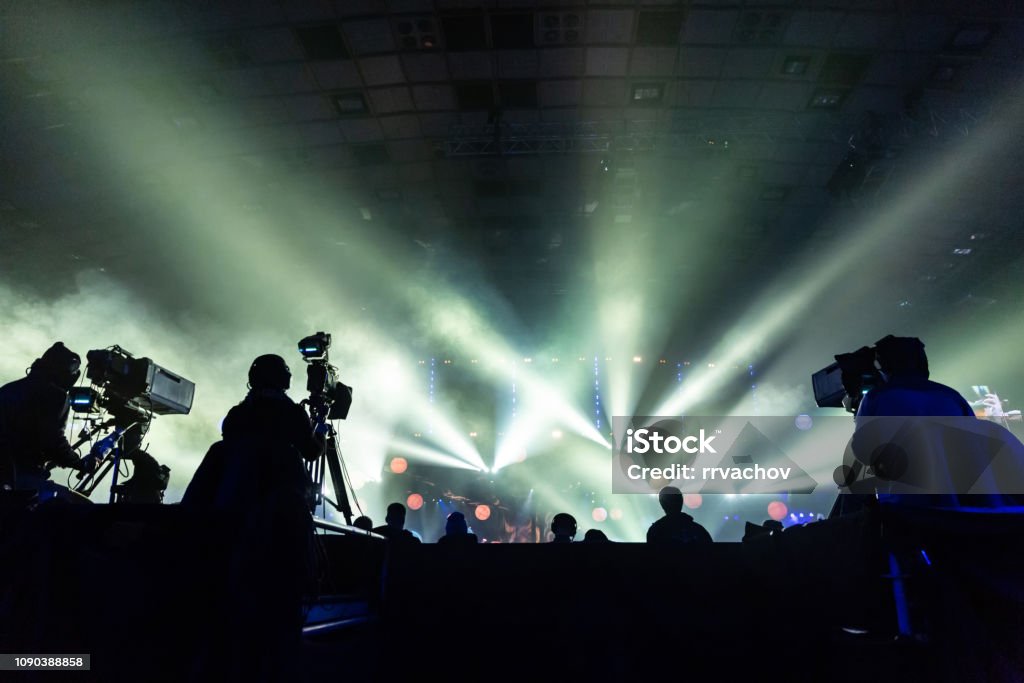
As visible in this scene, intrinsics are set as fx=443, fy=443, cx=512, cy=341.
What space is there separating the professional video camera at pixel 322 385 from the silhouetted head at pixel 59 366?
4.77 feet

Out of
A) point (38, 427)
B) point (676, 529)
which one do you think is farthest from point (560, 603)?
point (38, 427)

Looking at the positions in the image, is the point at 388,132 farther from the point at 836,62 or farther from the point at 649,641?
the point at 649,641

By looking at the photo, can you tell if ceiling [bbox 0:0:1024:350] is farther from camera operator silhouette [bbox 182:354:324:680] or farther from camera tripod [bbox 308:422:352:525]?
camera operator silhouette [bbox 182:354:324:680]

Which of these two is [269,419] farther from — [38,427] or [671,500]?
[671,500]

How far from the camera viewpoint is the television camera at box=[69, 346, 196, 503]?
3.29m

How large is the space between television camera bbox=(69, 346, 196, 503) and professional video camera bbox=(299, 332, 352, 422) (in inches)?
48.4

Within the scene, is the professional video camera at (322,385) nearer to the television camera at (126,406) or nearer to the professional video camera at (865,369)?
the television camera at (126,406)

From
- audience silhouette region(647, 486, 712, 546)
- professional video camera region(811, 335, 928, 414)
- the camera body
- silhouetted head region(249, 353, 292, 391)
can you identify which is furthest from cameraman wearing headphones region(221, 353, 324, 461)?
professional video camera region(811, 335, 928, 414)

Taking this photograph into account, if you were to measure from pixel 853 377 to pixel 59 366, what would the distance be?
208 inches

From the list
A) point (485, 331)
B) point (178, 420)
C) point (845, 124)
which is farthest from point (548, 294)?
point (178, 420)

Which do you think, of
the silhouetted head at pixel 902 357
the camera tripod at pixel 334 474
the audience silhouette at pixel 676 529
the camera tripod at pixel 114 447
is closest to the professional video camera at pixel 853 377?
the silhouetted head at pixel 902 357

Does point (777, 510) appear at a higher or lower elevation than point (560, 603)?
higher

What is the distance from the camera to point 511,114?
274 inches

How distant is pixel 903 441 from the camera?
6.43 feet
